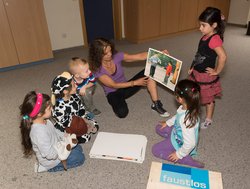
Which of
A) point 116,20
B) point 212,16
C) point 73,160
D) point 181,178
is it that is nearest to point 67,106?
point 73,160

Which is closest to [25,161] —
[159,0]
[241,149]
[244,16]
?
[241,149]

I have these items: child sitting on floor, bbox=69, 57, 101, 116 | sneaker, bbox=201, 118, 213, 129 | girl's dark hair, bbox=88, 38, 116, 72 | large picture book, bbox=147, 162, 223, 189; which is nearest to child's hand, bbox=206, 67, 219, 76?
sneaker, bbox=201, 118, 213, 129

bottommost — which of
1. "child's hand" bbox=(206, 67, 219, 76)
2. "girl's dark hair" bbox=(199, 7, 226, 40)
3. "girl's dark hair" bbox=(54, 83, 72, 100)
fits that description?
"girl's dark hair" bbox=(54, 83, 72, 100)

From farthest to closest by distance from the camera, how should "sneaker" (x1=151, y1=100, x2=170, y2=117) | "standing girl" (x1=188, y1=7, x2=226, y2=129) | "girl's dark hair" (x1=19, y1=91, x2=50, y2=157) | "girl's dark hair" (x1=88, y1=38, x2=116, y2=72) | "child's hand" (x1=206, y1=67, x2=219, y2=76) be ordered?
"sneaker" (x1=151, y1=100, x2=170, y2=117) < "girl's dark hair" (x1=88, y1=38, x2=116, y2=72) < "child's hand" (x1=206, y1=67, x2=219, y2=76) < "standing girl" (x1=188, y1=7, x2=226, y2=129) < "girl's dark hair" (x1=19, y1=91, x2=50, y2=157)

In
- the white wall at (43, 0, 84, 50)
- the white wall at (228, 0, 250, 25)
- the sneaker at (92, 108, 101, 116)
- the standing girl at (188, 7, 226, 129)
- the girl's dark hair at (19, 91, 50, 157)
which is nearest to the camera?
the girl's dark hair at (19, 91, 50, 157)

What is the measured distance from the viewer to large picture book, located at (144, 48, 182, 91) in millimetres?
1947

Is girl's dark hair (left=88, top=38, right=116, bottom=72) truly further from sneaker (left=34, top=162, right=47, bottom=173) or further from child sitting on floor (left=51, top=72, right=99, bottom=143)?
sneaker (left=34, top=162, right=47, bottom=173)

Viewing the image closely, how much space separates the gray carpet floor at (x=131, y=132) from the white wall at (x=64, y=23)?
859 mm

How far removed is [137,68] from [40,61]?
5.44 ft

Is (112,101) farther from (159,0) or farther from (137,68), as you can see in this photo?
(159,0)

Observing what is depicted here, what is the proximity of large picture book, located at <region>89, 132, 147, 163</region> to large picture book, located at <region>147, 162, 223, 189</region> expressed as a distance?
0.19 meters

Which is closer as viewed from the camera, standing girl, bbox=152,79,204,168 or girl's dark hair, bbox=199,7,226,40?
standing girl, bbox=152,79,204,168

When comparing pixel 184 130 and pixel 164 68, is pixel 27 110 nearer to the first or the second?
pixel 184 130

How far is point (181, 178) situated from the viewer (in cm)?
161
